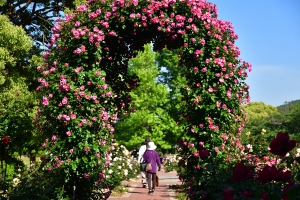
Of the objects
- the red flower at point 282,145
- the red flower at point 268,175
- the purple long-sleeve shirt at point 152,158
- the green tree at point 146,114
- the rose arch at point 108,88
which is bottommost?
the red flower at point 268,175

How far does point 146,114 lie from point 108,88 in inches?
968

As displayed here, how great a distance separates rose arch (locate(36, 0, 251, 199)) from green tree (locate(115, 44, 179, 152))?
24.0m

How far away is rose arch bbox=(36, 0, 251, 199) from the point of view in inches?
293

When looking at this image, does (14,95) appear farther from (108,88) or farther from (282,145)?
(282,145)

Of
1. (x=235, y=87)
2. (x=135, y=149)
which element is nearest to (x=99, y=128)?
(x=235, y=87)

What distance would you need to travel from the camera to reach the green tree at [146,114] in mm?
32406

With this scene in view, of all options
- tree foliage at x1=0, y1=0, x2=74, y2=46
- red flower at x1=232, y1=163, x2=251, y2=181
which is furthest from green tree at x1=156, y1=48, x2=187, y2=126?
red flower at x1=232, y1=163, x2=251, y2=181

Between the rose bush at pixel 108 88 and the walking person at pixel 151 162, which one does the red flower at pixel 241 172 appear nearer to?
the rose bush at pixel 108 88

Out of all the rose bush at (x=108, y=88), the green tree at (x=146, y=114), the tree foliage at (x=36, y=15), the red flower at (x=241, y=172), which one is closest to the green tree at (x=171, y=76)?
the green tree at (x=146, y=114)

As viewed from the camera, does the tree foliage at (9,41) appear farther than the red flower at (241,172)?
Yes

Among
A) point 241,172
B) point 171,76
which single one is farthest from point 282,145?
point 171,76

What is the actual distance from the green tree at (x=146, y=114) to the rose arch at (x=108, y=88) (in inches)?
944

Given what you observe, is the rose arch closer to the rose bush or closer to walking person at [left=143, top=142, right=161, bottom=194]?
the rose bush

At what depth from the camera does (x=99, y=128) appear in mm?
7660
